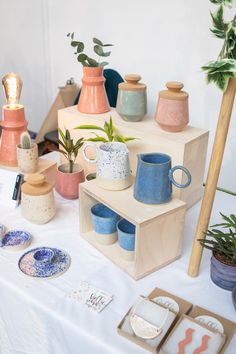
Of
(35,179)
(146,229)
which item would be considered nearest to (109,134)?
(35,179)

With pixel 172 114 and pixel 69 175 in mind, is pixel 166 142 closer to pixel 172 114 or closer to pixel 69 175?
pixel 172 114

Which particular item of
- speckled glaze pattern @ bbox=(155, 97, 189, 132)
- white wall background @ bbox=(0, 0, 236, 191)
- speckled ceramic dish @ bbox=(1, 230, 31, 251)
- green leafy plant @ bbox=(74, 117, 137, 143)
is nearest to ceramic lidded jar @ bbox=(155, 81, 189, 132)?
speckled glaze pattern @ bbox=(155, 97, 189, 132)

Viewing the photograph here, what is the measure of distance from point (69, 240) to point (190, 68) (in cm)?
93

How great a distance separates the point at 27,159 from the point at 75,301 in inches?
18.3

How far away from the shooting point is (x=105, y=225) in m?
0.86

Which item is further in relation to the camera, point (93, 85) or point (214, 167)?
point (93, 85)

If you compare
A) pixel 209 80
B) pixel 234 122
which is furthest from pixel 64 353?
pixel 234 122

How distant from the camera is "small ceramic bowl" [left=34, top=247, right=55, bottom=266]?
81cm

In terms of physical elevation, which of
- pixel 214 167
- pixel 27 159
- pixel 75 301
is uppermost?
pixel 214 167

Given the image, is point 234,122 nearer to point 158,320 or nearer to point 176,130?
point 176,130

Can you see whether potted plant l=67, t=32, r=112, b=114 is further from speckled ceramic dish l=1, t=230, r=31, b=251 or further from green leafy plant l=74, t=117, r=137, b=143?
speckled ceramic dish l=1, t=230, r=31, b=251

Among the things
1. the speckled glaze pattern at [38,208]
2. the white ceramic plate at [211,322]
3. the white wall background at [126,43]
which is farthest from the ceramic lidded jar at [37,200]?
the white wall background at [126,43]

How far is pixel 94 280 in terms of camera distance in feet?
2.55

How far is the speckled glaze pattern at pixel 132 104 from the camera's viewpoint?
1.02 m
